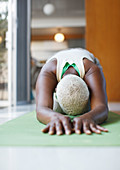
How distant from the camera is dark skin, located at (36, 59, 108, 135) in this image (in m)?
1.14

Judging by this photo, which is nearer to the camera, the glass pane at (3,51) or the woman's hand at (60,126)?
the woman's hand at (60,126)

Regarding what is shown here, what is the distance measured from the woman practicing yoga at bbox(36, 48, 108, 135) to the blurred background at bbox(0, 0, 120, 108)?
226 cm

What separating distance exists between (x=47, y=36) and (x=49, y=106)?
6.90 m

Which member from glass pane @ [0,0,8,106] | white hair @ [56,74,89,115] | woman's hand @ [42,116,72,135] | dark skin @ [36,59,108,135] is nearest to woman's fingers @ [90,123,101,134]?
dark skin @ [36,59,108,135]

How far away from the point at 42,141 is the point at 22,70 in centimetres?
342

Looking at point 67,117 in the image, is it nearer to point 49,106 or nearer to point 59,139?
point 59,139

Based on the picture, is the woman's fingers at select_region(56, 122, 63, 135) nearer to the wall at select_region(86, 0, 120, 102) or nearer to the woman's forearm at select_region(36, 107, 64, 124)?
the woman's forearm at select_region(36, 107, 64, 124)

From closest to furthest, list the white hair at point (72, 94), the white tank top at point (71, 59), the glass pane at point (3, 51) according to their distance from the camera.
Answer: the white hair at point (72, 94)
the white tank top at point (71, 59)
the glass pane at point (3, 51)

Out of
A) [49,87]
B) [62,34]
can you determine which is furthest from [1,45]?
[62,34]

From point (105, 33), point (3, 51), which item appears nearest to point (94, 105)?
point (3, 51)

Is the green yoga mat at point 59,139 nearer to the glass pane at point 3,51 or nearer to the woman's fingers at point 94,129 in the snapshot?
the woman's fingers at point 94,129

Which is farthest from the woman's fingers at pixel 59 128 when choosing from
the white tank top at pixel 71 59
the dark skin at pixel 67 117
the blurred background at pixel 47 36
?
the blurred background at pixel 47 36

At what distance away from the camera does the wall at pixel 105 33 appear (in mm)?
5086

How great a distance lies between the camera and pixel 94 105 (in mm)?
1480
